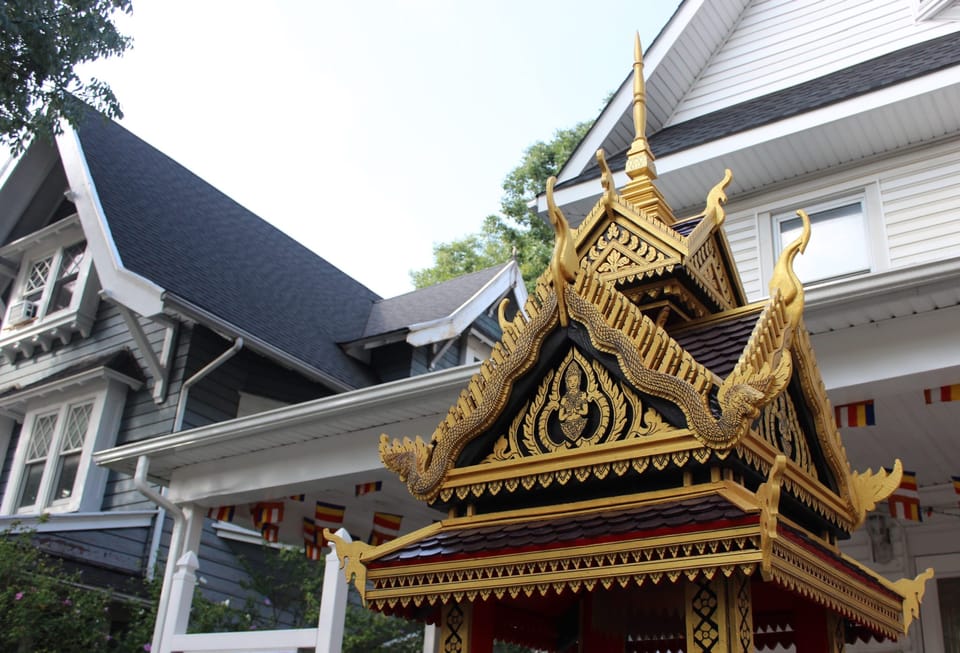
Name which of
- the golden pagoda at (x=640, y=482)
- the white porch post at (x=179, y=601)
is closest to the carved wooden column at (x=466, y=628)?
the golden pagoda at (x=640, y=482)

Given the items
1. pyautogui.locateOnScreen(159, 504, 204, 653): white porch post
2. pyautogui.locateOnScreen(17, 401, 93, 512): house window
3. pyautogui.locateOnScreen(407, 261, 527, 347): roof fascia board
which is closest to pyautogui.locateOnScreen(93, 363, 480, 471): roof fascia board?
pyautogui.locateOnScreen(159, 504, 204, 653): white porch post

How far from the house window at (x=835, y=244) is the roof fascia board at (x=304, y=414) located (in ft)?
13.1

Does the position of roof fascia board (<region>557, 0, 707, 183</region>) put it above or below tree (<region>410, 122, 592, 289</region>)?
below

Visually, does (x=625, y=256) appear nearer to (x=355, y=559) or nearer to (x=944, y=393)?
(x=355, y=559)

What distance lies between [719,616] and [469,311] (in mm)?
12707

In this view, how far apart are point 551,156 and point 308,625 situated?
18.5 metres

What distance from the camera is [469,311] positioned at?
606 inches

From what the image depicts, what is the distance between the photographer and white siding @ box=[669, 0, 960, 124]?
9711 mm

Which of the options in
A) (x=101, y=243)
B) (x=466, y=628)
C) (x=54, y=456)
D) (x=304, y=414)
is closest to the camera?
(x=466, y=628)

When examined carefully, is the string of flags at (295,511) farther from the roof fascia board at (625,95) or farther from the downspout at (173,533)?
the roof fascia board at (625,95)

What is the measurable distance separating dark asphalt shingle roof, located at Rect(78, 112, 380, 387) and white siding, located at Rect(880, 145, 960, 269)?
828 cm

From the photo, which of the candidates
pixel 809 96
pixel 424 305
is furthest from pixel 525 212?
pixel 809 96

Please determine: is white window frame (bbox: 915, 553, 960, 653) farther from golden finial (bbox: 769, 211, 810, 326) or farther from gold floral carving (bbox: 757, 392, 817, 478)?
golden finial (bbox: 769, 211, 810, 326)

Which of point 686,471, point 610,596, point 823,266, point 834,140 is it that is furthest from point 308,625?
point 686,471
